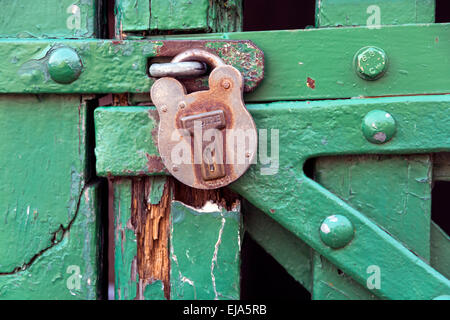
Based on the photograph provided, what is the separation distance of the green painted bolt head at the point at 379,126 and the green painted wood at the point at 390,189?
51 mm

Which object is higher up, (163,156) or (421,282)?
(163,156)

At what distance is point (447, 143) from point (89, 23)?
2.14ft

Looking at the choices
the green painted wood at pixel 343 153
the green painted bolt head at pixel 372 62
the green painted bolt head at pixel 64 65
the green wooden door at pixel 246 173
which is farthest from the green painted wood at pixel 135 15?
the green painted bolt head at pixel 372 62

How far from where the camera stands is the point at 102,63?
0.66 meters

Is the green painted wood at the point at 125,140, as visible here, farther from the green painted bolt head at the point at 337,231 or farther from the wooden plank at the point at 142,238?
the green painted bolt head at the point at 337,231

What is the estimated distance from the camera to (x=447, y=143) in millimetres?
654

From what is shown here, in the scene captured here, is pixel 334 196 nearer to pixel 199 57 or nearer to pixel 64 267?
pixel 199 57

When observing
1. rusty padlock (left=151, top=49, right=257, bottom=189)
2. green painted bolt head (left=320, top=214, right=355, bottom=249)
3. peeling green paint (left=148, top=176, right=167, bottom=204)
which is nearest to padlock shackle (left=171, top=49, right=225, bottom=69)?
rusty padlock (left=151, top=49, right=257, bottom=189)

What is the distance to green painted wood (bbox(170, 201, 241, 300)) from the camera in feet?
2.29

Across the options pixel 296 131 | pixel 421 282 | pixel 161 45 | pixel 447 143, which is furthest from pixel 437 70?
pixel 161 45

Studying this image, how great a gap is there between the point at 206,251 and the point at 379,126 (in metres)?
0.37

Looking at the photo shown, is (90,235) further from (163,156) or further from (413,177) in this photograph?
(413,177)

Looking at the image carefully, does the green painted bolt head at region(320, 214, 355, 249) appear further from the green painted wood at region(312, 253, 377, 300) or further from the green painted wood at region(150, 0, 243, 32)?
the green painted wood at region(150, 0, 243, 32)

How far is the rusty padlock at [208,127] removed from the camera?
64 centimetres
